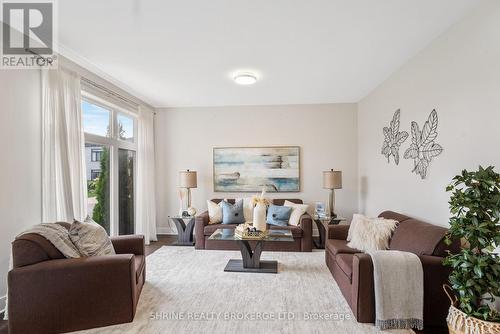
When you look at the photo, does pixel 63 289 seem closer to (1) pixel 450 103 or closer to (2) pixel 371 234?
(2) pixel 371 234

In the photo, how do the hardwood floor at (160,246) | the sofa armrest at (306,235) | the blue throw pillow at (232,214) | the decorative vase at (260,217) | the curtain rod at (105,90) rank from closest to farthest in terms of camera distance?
the hardwood floor at (160,246)
the curtain rod at (105,90)
the decorative vase at (260,217)
the sofa armrest at (306,235)
the blue throw pillow at (232,214)

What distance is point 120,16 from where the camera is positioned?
217cm

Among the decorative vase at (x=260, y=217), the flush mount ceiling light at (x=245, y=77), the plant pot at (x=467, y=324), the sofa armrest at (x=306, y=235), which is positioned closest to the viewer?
the plant pot at (x=467, y=324)

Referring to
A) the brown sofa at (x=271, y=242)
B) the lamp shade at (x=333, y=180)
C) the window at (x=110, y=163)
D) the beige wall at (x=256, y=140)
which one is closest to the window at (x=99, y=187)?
the window at (x=110, y=163)

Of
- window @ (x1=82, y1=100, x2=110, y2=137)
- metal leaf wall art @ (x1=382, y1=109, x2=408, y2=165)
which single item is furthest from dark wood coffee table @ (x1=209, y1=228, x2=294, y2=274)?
window @ (x1=82, y1=100, x2=110, y2=137)

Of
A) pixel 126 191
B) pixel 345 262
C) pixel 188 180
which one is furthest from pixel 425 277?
pixel 126 191

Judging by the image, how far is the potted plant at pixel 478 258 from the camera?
1.61 m

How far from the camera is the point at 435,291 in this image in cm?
210

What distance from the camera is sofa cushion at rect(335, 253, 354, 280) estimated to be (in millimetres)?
2395

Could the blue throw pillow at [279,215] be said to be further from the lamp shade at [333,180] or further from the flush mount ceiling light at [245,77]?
the flush mount ceiling light at [245,77]

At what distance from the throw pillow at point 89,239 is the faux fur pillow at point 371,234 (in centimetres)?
274

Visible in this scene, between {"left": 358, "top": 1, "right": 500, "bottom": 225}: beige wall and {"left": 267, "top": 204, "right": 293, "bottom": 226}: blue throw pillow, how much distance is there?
1.60 meters

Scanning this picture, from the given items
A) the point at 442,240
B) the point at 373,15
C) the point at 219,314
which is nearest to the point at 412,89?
the point at 373,15

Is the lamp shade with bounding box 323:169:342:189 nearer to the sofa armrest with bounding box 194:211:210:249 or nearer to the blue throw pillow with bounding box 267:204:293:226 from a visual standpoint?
the blue throw pillow with bounding box 267:204:293:226
